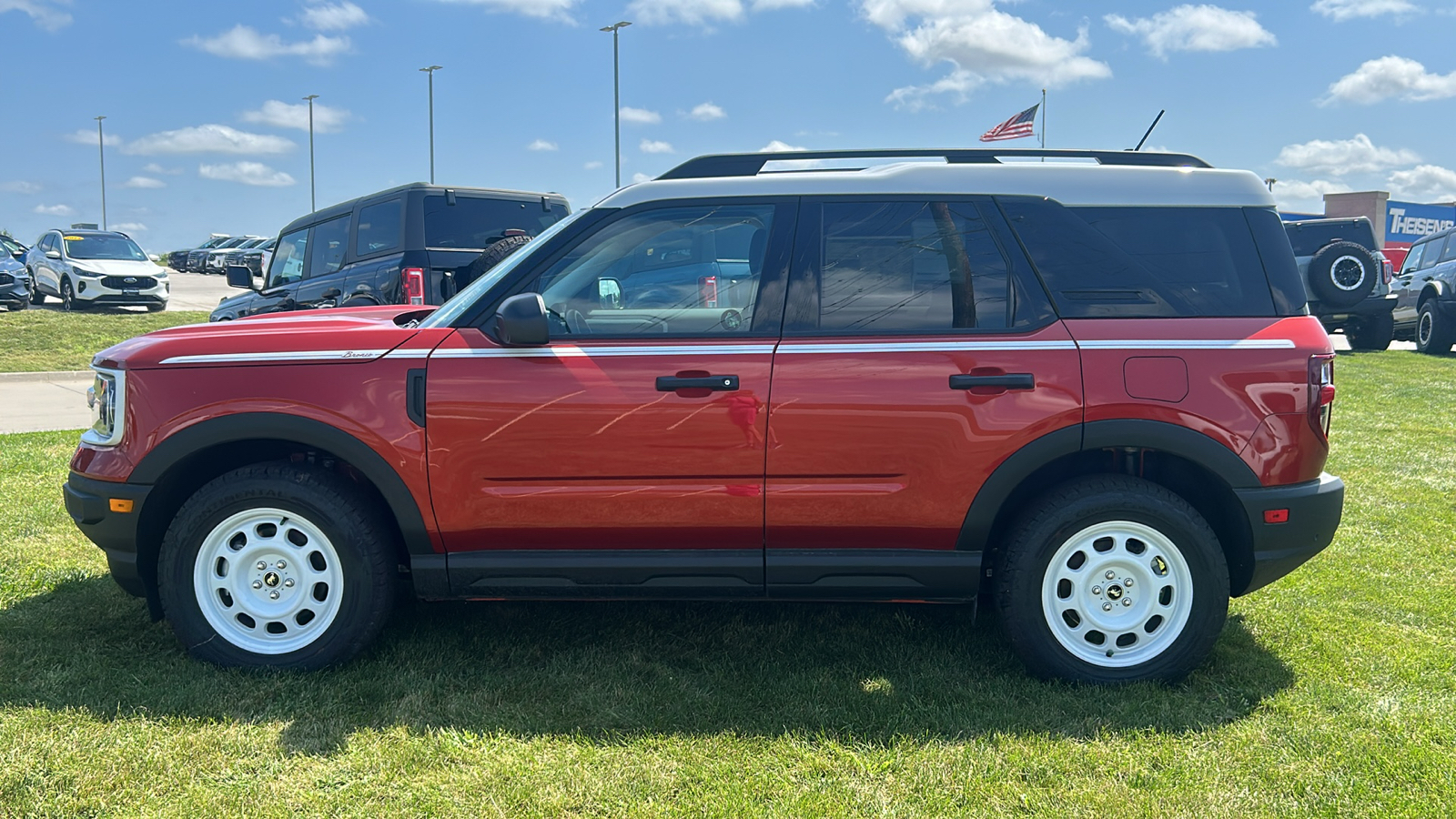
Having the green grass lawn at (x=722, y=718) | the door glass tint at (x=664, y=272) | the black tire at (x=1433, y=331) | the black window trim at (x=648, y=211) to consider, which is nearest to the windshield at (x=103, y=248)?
the green grass lawn at (x=722, y=718)

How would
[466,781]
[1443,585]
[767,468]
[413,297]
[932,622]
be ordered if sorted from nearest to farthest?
[466,781], [767,468], [932,622], [1443,585], [413,297]

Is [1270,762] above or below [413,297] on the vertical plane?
below

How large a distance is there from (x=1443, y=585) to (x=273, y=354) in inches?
201

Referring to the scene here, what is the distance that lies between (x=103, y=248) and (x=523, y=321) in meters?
20.8

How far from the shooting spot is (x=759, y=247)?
3.69 metres

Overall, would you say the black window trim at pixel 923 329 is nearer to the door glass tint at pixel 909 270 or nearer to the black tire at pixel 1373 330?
the door glass tint at pixel 909 270

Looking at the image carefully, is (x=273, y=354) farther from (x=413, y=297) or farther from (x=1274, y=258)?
(x=413, y=297)

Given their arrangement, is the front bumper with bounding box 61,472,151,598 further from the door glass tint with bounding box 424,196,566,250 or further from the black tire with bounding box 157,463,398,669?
the door glass tint with bounding box 424,196,566,250

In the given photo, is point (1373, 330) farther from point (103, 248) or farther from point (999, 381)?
point (103, 248)

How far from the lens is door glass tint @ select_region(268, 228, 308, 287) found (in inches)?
427

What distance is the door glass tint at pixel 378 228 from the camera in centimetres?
918

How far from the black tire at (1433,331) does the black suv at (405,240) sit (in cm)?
1332

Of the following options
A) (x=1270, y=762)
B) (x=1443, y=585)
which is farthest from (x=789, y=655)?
(x=1443, y=585)

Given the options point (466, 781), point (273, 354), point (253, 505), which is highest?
point (273, 354)
